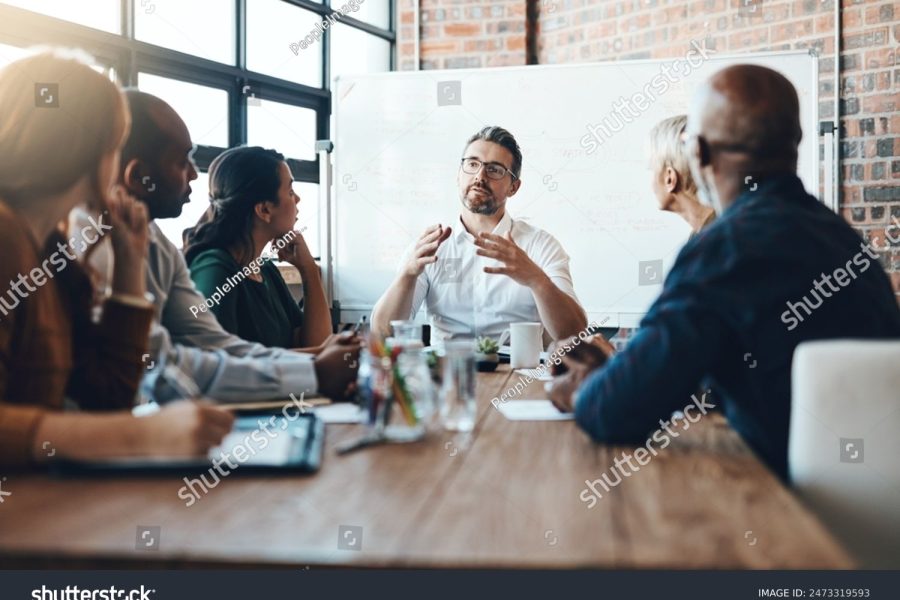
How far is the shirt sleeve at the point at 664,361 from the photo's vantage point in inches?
46.8

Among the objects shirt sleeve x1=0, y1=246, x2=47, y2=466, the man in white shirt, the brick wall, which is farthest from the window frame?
shirt sleeve x1=0, y1=246, x2=47, y2=466

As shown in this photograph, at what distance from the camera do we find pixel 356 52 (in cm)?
468

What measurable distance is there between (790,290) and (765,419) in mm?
208

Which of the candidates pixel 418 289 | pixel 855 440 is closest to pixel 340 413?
pixel 855 440

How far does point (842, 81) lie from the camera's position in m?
3.75

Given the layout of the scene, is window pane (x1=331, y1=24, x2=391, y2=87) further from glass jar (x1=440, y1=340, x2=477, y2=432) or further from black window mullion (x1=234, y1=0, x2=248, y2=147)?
glass jar (x1=440, y1=340, x2=477, y2=432)

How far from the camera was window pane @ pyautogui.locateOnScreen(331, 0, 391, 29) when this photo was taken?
177 inches

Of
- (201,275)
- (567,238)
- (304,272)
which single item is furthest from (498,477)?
(567,238)

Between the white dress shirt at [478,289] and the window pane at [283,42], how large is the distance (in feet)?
5.43

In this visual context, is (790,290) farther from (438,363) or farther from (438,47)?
(438,47)

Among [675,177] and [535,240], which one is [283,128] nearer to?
[535,240]

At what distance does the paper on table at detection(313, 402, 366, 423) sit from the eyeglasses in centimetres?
161

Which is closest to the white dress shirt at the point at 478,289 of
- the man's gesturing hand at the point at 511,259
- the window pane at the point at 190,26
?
the man's gesturing hand at the point at 511,259

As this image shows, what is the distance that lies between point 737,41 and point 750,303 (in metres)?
3.19
